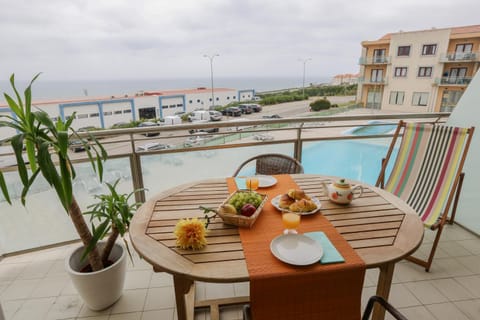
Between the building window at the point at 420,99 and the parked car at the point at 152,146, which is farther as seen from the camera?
the building window at the point at 420,99

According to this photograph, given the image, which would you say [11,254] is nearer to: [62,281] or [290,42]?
[62,281]

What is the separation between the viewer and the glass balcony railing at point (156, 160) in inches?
90.0

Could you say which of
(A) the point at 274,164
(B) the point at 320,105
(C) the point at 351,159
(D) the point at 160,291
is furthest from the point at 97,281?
(B) the point at 320,105

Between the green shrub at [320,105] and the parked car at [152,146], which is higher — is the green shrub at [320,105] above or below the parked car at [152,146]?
below

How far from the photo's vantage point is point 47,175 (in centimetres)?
121

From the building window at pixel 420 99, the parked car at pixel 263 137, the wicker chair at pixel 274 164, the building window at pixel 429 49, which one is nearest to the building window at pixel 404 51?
the building window at pixel 429 49

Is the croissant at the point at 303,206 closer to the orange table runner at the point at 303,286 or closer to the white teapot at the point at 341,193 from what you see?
the white teapot at the point at 341,193

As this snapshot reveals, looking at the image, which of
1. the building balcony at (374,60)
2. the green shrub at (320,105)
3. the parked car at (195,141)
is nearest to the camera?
the parked car at (195,141)

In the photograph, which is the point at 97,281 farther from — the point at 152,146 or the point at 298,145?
the point at 298,145

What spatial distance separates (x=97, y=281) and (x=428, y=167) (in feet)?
9.08

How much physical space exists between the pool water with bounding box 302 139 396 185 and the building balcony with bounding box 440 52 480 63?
11.5 metres

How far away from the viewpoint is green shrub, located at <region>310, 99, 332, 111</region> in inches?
725

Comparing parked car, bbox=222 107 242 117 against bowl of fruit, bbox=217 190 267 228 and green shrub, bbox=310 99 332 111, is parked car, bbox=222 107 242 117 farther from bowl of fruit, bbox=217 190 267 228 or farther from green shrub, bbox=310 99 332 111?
bowl of fruit, bbox=217 190 267 228

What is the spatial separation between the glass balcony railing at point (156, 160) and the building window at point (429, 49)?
12.3 meters
